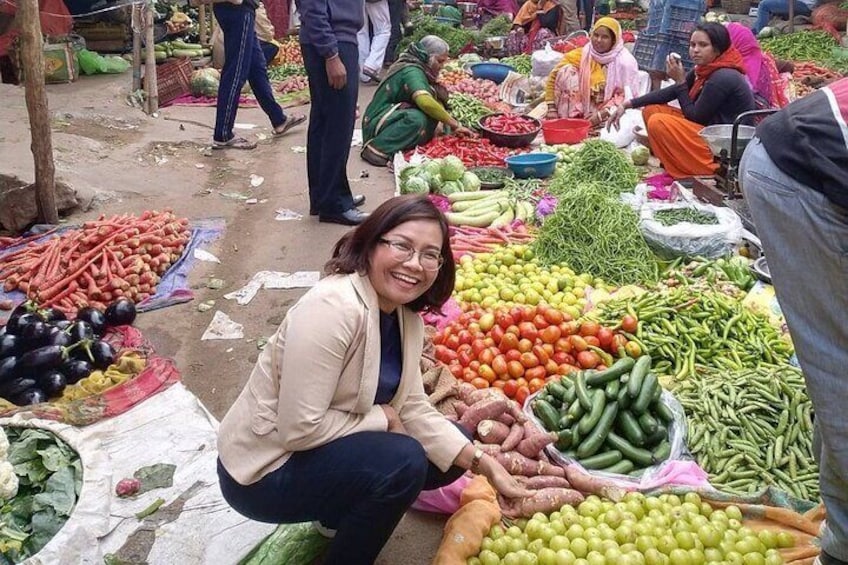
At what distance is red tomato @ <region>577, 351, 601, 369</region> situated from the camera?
382 cm

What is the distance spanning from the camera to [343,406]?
2.39m

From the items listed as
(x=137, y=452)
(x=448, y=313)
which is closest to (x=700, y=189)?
(x=448, y=313)

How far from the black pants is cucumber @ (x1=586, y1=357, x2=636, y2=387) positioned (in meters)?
3.16

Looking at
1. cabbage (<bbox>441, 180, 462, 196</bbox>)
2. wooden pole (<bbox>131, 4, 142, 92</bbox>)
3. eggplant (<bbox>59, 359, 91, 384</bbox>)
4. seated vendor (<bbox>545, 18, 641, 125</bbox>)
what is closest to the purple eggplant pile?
eggplant (<bbox>59, 359, 91, 384</bbox>)

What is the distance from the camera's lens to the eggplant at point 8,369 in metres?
3.72

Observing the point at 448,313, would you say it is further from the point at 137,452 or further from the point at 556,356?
the point at 137,452

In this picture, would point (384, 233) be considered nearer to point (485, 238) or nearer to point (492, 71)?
point (485, 238)

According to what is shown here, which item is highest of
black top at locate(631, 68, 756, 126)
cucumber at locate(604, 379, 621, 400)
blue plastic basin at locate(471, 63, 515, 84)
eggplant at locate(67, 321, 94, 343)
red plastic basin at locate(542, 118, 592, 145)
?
black top at locate(631, 68, 756, 126)

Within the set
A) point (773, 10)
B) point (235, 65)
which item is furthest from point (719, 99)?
point (773, 10)

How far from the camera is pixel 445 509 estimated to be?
3055 mm

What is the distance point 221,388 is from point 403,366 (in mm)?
1778

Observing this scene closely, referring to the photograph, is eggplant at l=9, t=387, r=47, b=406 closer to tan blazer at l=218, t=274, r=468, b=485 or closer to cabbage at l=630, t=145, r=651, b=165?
tan blazer at l=218, t=274, r=468, b=485

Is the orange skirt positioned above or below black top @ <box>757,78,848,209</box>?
below

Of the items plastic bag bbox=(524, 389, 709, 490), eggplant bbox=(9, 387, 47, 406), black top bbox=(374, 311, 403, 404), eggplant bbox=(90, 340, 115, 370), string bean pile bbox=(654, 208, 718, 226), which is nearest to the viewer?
black top bbox=(374, 311, 403, 404)
